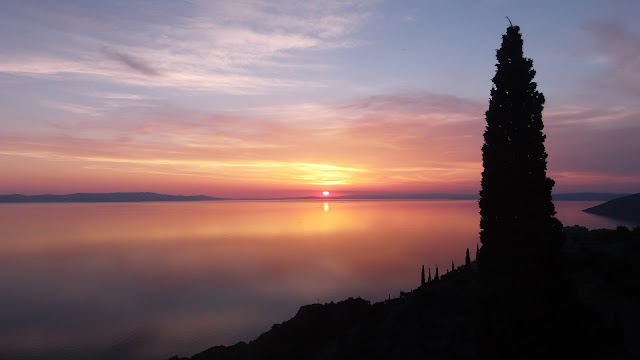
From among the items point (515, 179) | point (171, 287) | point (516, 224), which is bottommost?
point (171, 287)

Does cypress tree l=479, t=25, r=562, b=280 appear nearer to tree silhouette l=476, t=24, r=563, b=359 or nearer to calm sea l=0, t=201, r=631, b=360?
tree silhouette l=476, t=24, r=563, b=359

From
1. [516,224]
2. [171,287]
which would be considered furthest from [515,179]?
[171,287]

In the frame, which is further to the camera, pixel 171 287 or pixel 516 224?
pixel 171 287

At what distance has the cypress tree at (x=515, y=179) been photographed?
85.1 feet

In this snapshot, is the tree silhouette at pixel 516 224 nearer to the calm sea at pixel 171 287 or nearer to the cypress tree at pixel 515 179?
the cypress tree at pixel 515 179

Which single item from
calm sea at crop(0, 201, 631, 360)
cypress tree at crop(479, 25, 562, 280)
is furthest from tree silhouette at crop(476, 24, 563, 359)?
calm sea at crop(0, 201, 631, 360)

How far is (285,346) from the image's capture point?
49.5m

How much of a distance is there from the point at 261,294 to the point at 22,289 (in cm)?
6095

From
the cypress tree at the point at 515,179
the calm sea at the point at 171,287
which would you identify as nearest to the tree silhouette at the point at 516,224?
the cypress tree at the point at 515,179

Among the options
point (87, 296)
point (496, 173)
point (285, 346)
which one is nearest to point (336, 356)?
point (285, 346)

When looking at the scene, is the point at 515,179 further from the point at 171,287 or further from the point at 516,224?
the point at 171,287

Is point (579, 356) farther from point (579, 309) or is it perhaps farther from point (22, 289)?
point (22, 289)

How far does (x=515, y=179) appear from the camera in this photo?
88.0 feet

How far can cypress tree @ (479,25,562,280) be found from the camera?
25953 millimetres
